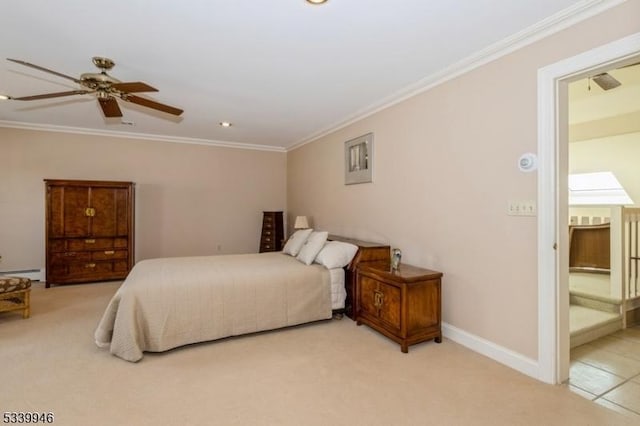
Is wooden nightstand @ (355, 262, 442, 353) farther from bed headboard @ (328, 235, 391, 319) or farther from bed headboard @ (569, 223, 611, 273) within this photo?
bed headboard @ (569, 223, 611, 273)

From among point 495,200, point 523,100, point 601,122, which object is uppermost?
point 601,122

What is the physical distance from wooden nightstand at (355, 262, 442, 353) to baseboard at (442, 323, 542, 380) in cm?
16

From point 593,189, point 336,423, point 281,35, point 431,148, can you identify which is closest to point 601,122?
point 593,189

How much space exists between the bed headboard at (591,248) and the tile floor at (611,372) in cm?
168

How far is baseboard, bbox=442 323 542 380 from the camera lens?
7.48ft

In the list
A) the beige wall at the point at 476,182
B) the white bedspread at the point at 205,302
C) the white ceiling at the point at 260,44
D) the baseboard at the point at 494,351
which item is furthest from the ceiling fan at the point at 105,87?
the baseboard at the point at 494,351

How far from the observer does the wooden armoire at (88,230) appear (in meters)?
4.63

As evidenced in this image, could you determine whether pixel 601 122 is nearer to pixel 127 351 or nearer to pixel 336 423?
pixel 336 423

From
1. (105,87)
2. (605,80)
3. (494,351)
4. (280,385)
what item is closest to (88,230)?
(105,87)

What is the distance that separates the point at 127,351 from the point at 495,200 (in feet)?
10.1

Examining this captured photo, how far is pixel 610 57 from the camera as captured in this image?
74.0 inches

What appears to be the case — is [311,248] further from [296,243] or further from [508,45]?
[508,45]

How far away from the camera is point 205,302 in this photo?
2.82 metres

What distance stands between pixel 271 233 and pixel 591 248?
492 centimetres
